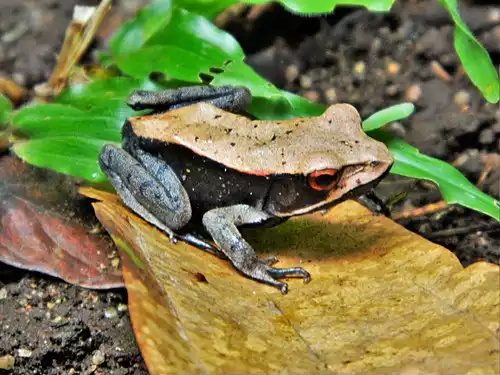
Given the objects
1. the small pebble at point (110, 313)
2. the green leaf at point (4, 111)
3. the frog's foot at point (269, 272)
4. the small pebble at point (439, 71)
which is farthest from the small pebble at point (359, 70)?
the small pebble at point (110, 313)

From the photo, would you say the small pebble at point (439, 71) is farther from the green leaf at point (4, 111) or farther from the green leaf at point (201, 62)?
the green leaf at point (4, 111)

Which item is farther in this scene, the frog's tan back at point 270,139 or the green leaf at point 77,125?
the green leaf at point 77,125

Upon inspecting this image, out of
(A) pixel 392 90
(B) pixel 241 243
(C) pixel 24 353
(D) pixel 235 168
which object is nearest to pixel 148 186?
(D) pixel 235 168

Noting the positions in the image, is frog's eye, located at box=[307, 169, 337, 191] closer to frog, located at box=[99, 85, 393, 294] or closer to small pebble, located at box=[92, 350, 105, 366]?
frog, located at box=[99, 85, 393, 294]

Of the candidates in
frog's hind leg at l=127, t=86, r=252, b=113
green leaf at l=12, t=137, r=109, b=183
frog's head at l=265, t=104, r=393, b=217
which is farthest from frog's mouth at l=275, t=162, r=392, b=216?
green leaf at l=12, t=137, r=109, b=183

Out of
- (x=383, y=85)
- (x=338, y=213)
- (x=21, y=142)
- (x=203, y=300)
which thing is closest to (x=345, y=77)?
(x=383, y=85)

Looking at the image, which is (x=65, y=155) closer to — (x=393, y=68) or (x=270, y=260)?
(x=270, y=260)

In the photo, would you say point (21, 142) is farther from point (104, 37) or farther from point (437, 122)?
point (437, 122)
